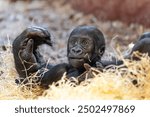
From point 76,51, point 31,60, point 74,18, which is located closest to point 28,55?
point 31,60

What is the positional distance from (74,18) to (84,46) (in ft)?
21.9

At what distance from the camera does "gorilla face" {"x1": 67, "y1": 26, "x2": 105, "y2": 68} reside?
4254mm

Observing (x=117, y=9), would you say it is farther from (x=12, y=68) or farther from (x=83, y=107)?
(x=83, y=107)

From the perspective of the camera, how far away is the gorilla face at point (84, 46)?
425 centimetres

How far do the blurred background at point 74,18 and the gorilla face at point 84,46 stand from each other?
3.49m

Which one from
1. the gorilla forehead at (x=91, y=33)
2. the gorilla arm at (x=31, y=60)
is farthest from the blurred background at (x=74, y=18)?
the gorilla forehead at (x=91, y=33)

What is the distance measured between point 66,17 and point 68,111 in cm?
740

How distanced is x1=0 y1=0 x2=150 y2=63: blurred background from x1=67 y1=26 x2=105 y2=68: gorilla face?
3.49m

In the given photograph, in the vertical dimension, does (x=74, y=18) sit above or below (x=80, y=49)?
below

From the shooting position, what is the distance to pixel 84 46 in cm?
429

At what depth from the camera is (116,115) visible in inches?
148

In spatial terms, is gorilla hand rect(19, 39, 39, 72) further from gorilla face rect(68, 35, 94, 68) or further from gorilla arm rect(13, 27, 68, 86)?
gorilla face rect(68, 35, 94, 68)

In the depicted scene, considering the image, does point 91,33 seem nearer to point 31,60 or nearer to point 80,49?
point 80,49

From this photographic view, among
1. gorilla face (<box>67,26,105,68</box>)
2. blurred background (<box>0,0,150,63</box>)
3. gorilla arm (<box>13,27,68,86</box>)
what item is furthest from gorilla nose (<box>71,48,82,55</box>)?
blurred background (<box>0,0,150,63</box>)
